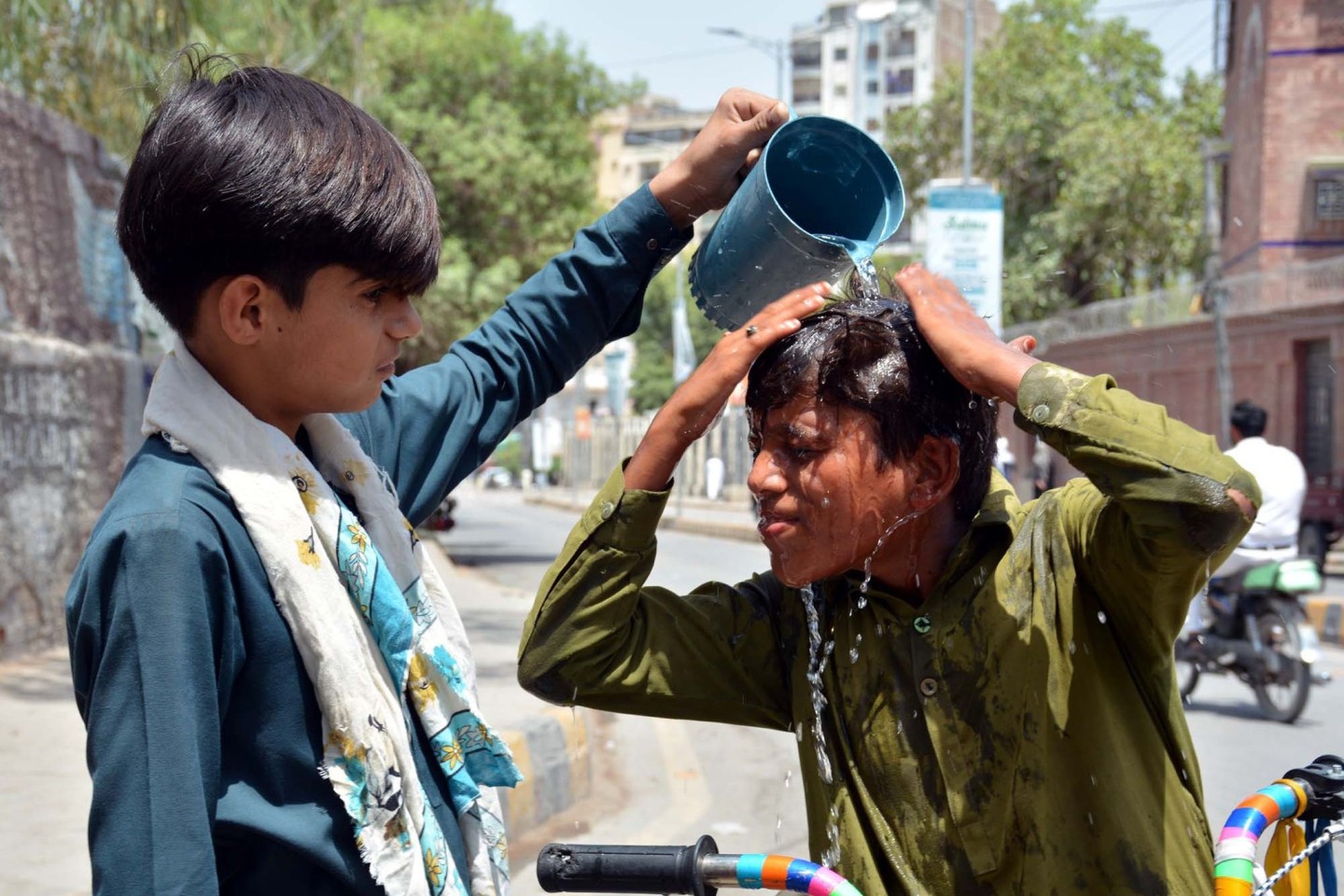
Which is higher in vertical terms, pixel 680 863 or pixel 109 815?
pixel 109 815

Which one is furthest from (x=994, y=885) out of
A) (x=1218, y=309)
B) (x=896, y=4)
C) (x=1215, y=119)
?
(x=1215, y=119)

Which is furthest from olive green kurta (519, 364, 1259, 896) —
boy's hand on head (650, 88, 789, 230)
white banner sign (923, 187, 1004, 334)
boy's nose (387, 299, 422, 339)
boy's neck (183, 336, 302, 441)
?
white banner sign (923, 187, 1004, 334)

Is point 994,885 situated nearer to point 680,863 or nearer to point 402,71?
point 680,863

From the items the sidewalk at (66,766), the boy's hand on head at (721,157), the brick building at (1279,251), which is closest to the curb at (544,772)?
the sidewalk at (66,766)

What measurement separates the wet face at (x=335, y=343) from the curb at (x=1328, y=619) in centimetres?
1060

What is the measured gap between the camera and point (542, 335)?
2201 mm

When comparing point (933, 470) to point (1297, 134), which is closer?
point (933, 470)

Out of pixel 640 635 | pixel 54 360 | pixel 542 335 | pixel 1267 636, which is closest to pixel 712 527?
pixel 54 360

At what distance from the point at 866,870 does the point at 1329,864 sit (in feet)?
2.03

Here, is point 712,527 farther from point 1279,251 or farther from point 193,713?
point 193,713

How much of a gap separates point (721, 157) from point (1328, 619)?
409 inches

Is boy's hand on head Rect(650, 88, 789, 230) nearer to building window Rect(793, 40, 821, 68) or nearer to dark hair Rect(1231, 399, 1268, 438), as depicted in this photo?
dark hair Rect(1231, 399, 1268, 438)

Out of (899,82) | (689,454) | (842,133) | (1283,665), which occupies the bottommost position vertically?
(689,454)

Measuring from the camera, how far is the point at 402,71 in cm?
2061
